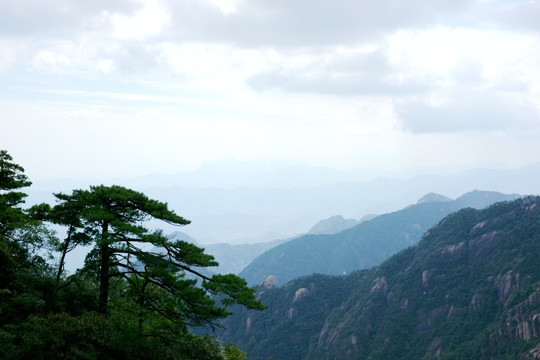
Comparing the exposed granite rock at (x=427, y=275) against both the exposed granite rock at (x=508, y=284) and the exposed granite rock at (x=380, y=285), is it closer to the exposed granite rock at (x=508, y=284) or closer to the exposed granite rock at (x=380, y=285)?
the exposed granite rock at (x=380, y=285)

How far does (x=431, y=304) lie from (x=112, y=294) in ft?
410

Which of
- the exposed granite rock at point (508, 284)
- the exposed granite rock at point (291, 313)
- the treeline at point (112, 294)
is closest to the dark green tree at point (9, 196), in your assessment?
the treeline at point (112, 294)

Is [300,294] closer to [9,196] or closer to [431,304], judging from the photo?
[431,304]

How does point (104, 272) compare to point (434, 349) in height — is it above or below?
above

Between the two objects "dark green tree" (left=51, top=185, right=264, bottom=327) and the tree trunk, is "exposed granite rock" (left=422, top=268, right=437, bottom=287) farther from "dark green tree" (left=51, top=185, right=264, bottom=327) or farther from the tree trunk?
the tree trunk

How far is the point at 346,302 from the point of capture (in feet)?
522

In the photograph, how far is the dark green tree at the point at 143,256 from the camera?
848 inches

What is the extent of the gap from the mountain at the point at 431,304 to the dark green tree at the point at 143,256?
8493 cm

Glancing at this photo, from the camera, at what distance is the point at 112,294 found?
2538cm

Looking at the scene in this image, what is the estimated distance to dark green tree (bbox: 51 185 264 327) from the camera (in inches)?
848

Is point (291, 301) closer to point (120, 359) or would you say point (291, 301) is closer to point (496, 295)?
point (496, 295)

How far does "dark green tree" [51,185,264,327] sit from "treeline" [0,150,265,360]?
0.17 ft

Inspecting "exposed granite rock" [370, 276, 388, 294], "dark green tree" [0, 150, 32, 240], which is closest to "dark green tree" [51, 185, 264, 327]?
"dark green tree" [0, 150, 32, 240]

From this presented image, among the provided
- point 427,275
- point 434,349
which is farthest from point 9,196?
point 427,275
